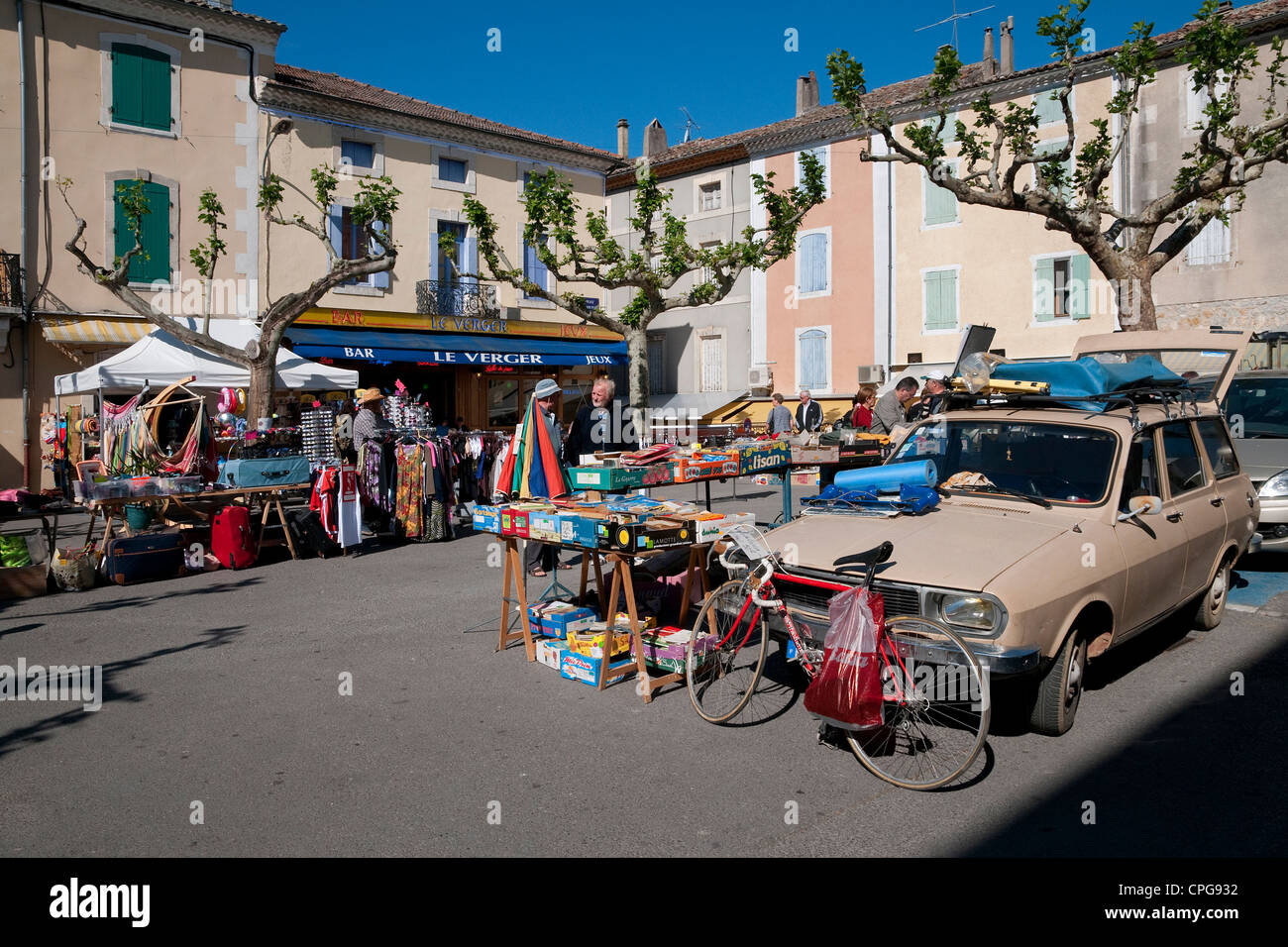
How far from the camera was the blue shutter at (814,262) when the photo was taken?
2717 centimetres

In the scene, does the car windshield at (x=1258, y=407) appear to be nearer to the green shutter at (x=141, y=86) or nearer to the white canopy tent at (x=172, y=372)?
the white canopy tent at (x=172, y=372)

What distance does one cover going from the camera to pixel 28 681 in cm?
598

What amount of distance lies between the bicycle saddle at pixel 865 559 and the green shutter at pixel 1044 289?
20684 mm

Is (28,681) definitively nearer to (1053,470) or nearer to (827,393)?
(1053,470)

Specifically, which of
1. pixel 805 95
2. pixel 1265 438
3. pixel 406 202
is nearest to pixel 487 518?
pixel 1265 438

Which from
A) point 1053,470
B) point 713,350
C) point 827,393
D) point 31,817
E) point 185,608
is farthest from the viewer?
point 713,350

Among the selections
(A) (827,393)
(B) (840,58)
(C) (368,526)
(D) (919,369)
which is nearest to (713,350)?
(A) (827,393)

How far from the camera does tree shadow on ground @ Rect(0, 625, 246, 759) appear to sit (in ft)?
16.4

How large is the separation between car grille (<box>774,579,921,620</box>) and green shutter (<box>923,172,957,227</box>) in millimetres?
22147

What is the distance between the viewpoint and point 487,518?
20.3ft

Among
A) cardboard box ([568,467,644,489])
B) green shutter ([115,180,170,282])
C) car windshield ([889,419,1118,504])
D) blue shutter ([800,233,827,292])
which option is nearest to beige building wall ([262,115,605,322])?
green shutter ([115,180,170,282])

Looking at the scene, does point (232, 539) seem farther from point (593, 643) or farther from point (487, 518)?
point (593, 643)

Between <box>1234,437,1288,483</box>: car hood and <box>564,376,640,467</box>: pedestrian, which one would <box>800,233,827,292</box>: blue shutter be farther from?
<box>564,376,640,467</box>: pedestrian

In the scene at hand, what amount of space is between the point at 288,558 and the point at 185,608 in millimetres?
Result: 2697
